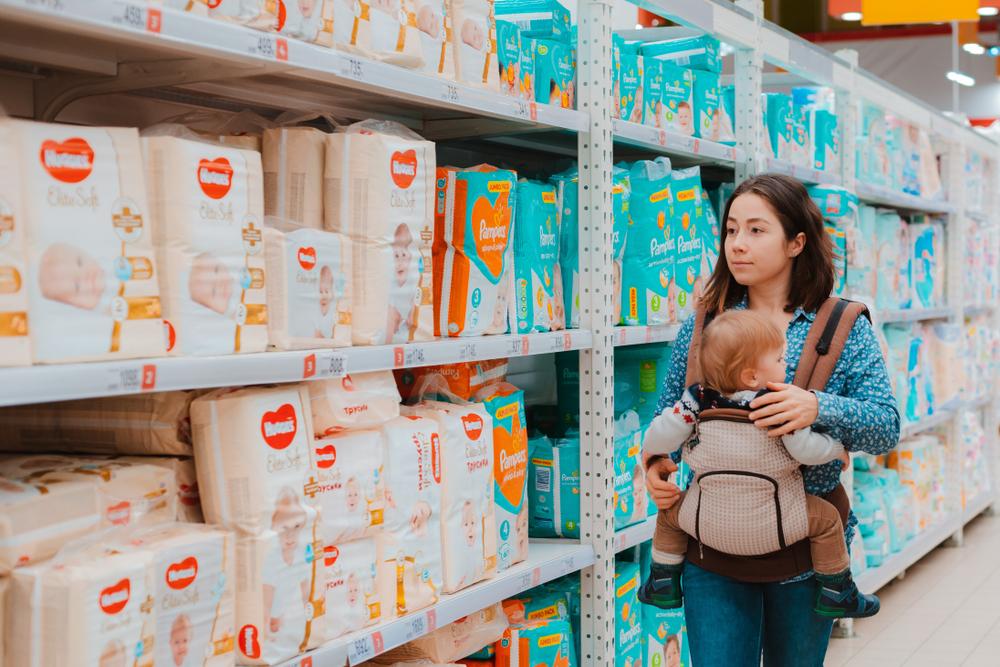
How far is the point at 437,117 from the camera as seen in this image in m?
2.58

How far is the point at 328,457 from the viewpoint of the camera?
5.82ft

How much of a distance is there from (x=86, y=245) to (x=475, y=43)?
3.71 ft

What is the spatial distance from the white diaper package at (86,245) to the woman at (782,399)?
43.5 inches

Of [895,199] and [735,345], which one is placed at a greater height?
[895,199]

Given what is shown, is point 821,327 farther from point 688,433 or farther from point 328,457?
point 328,457

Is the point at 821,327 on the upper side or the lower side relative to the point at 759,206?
lower

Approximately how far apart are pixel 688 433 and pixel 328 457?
712 millimetres

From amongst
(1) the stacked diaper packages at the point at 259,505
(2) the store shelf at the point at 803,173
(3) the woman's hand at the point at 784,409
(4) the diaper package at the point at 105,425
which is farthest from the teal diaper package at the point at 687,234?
(4) the diaper package at the point at 105,425

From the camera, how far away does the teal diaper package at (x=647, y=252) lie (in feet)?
9.15

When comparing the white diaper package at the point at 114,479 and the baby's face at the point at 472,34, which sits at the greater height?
the baby's face at the point at 472,34

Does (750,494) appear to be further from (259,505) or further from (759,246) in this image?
(259,505)

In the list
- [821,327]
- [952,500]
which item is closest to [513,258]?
[821,327]

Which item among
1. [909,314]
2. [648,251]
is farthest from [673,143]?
[909,314]

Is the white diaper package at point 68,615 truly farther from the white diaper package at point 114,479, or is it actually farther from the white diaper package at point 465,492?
the white diaper package at point 465,492
